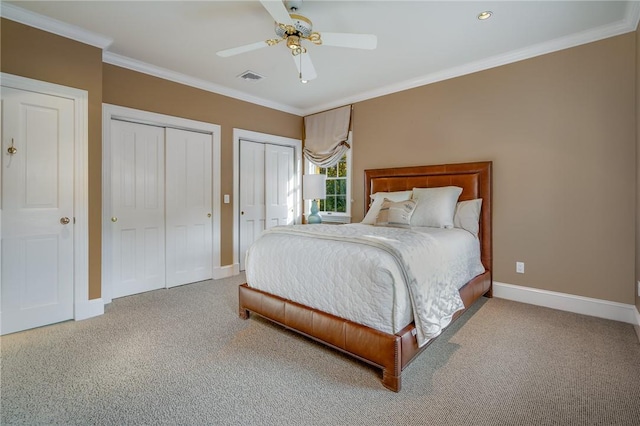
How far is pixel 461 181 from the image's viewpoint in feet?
11.4

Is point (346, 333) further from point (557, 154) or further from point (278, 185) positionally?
point (278, 185)

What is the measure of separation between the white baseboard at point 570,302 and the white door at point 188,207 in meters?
3.60

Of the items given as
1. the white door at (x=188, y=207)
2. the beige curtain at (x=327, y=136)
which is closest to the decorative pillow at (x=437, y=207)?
the beige curtain at (x=327, y=136)

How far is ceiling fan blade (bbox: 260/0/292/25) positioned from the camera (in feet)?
6.03

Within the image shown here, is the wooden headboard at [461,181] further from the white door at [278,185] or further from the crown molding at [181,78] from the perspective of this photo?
the crown molding at [181,78]

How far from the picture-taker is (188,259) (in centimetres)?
393

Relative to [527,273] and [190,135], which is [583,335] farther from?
[190,135]

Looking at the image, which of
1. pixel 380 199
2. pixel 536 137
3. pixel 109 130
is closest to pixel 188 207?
pixel 109 130

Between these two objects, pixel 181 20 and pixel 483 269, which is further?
pixel 483 269

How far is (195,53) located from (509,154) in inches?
137

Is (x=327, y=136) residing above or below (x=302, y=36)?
below

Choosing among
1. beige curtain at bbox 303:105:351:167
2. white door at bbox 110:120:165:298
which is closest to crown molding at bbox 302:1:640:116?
beige curtain at bbox 303:105:351:167

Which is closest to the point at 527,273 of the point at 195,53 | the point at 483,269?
the point at 483,269

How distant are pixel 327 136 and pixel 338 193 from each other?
0.93m
